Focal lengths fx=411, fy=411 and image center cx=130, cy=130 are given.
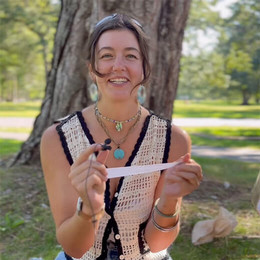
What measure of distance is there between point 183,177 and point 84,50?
2917 millimetres

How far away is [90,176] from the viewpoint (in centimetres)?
132

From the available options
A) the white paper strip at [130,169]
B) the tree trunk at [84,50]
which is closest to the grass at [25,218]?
the tree trunk at [84,50]

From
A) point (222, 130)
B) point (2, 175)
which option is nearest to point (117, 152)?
point (2, 175)

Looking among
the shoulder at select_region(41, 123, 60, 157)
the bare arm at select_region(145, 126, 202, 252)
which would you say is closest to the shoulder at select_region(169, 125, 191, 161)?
the bare arm at select_region(145, 126, 202, 252)

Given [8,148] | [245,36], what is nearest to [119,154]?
[8,148]

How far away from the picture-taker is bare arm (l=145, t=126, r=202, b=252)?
1.56 meters

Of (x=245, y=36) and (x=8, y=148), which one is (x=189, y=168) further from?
(x=245, y=36)

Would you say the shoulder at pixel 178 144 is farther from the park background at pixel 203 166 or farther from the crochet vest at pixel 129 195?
the park background at pixel 203 166

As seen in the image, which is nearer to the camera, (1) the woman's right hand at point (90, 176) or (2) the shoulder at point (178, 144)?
(1) the woman's right hand at point (90, 176)

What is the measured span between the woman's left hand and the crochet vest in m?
0.36

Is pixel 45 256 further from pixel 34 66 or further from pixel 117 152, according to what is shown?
pixel 34 66

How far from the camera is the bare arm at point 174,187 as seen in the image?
1.56 meters

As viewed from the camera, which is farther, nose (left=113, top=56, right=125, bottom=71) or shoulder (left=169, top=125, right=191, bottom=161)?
shoulder (left=169, top=125, right=191, bottom=161)

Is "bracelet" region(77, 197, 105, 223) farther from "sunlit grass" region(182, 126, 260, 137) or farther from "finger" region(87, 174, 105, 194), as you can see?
"sunlit grass" region(182, 126, 260, 137)
